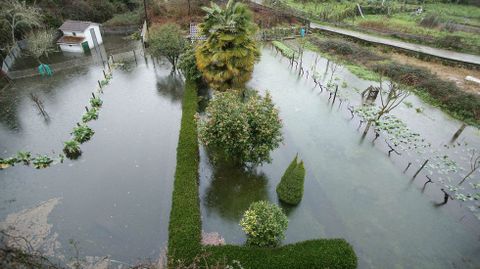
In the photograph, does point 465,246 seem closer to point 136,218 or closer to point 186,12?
point 136,218

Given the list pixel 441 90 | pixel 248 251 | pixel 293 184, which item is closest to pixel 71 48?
pixel 293 184

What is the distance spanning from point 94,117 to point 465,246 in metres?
20.9

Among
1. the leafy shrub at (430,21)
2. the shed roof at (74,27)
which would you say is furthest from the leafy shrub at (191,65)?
the leafy shrub at (430,21)

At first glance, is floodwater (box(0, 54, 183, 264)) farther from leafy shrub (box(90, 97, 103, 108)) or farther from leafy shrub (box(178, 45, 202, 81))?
leafy shrub (box(178, 45, 202, 81))

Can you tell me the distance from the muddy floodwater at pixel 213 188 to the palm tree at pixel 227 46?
4046 mm

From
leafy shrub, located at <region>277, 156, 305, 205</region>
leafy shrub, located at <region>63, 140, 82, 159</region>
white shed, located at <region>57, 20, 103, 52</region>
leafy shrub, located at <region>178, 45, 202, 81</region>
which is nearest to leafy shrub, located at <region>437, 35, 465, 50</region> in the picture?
leafy shrub, located at <region>178, 45, 202, 81</region>

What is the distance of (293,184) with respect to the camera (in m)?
12.3

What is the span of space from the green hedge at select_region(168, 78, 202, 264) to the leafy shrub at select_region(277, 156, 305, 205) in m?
3.91

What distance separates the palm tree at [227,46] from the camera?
16.2 meters

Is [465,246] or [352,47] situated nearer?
[465,246]

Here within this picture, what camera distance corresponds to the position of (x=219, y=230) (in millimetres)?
11742

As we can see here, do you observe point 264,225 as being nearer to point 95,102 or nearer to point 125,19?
point 95,102

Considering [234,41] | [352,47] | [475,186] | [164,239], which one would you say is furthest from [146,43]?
[475,186]

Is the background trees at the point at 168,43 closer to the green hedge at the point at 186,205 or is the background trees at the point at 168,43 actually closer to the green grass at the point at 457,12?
the green hedge at the point at 186,205
